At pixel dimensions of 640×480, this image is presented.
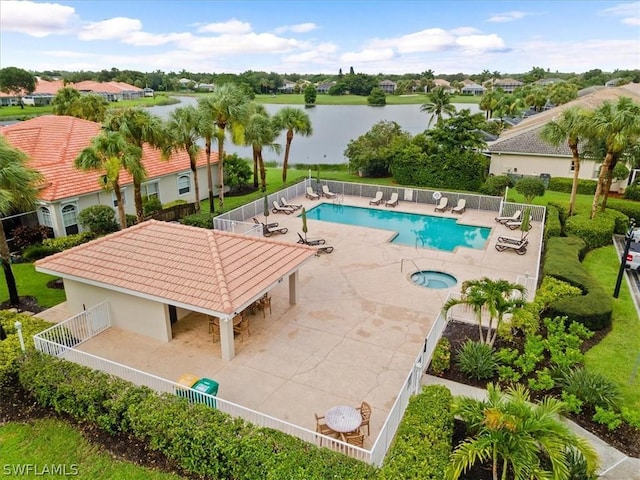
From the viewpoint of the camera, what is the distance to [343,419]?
30.7ft

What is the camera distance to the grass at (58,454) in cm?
891

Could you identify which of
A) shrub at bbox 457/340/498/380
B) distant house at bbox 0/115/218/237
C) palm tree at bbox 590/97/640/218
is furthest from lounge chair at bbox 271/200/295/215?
shrub at bbox 457/340/498/380

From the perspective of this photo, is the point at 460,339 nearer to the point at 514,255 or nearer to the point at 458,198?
the point at 514,255

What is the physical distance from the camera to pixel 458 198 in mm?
28328

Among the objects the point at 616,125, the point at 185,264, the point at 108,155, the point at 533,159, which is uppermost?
the point at 616,125

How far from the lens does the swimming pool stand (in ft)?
76.3

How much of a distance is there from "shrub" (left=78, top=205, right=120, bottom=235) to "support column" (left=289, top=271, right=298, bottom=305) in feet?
37.1

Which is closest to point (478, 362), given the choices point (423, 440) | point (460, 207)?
point (423, 440)

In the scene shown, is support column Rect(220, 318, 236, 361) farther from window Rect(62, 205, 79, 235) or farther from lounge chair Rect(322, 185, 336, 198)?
lounge chair Rect(322, 185, 336, 198)

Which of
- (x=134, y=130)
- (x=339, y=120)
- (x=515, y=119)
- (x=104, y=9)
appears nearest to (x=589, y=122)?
(x=134, y=130)

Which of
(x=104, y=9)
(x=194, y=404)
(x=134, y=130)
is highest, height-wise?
(x=104, y=9)

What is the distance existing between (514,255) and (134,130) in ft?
59.5

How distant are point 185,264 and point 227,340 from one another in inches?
108

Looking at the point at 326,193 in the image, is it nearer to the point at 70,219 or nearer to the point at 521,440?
the point at 70,219
